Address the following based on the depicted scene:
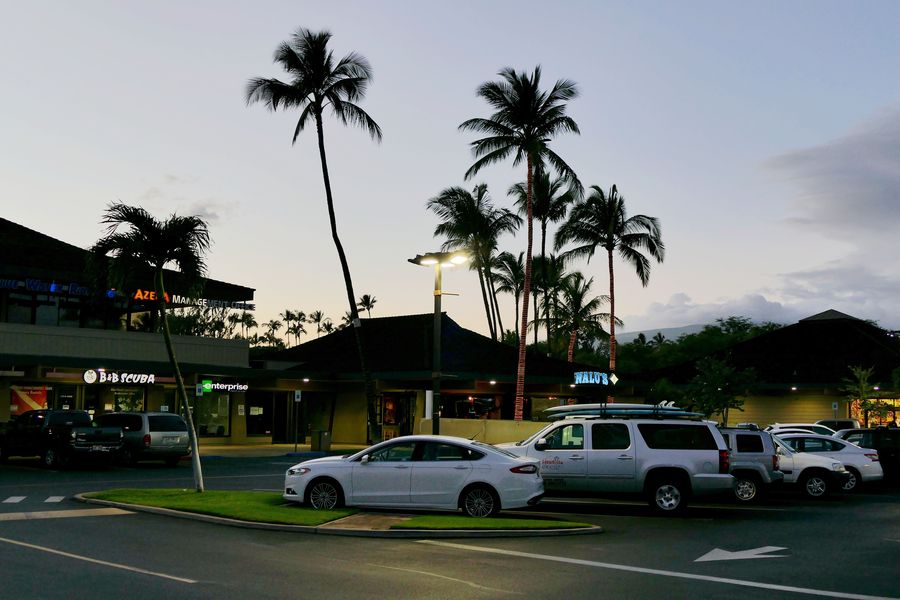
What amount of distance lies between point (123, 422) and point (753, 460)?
20833 millimetres

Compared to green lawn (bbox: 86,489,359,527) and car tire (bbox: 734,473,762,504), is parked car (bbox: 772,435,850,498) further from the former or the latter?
green lawn (bbox: 86,489,359,527)

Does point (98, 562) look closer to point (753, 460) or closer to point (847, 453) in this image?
point (753, 460)

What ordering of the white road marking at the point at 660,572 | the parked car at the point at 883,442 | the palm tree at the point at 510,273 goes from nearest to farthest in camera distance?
the white road marking at the point at 660,572 → the parked car at the point at 883,442 → the palm tree at the point at 510,273

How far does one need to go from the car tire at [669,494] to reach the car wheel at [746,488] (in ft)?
12.0

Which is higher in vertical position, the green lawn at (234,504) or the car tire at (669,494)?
the car tire at (669,494)

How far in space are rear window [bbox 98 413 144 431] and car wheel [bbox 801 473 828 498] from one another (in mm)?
20693

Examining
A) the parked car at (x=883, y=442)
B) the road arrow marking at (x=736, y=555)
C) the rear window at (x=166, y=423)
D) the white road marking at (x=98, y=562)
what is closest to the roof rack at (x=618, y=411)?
the parked car at (x=883, y=442)

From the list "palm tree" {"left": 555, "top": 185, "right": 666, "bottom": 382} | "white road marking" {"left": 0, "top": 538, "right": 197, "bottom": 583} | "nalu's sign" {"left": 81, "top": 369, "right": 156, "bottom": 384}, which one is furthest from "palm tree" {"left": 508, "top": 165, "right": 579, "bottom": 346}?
"white road marking" {"left": 0, "top": 538, "right": 197, "bottom": 583}

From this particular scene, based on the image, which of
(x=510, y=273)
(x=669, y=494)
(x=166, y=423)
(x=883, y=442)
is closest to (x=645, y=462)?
(x=669, y=494)

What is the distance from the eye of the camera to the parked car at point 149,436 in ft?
108

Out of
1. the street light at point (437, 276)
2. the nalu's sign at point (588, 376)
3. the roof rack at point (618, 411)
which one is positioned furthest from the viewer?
the nalu's sign at point (588, 376)

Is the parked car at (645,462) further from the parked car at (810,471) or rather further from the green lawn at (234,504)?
the parked car at (810,471)

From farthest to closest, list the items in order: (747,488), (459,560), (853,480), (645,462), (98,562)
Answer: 1. (853,480)
2. (747,488)
3. (645,462)
4. (459,560)
5. (98,562)

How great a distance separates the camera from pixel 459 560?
1348cm
